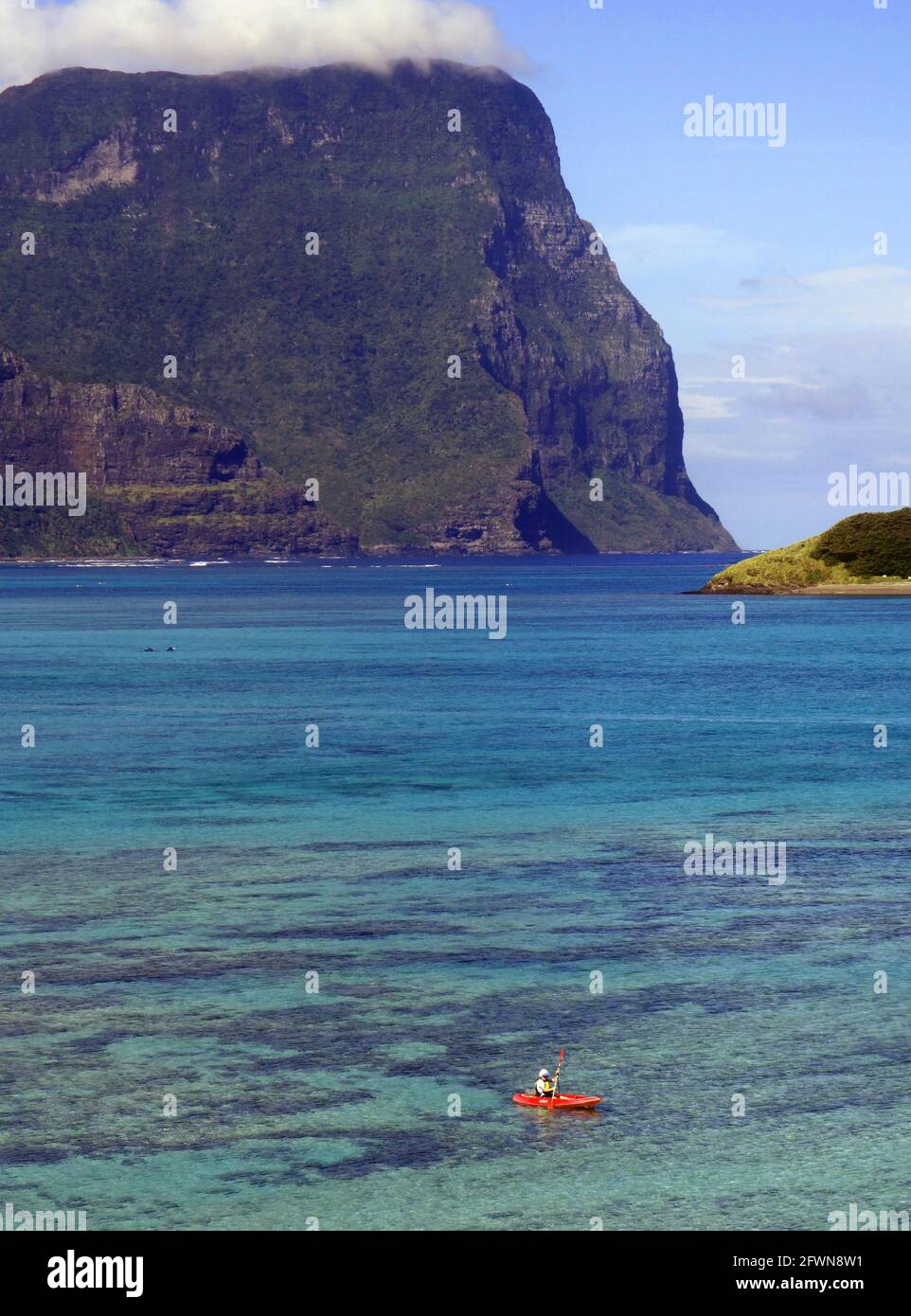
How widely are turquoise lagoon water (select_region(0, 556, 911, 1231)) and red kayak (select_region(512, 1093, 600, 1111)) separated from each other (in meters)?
0.25

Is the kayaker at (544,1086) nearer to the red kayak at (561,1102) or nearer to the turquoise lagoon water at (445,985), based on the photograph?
the red kayak at (561,1102)

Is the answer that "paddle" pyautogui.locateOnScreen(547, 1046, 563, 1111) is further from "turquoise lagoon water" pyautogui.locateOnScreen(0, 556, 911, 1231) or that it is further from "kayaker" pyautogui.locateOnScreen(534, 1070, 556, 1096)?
"turquoise lagoon water" pyautogui.locateOnScreen(0, 556, 911, 1231)

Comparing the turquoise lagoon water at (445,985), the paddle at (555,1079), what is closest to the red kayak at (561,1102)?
the paddle at (555,1079)

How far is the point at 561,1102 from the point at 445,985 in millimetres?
6861

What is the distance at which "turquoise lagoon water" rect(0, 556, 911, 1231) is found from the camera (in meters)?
22.0

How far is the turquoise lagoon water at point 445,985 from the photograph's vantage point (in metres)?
22.0

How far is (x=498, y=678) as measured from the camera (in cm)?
11281

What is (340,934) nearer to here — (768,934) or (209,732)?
(768,934)

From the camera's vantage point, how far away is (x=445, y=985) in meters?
30.8

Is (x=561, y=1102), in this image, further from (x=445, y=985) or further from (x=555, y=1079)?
(x=445, y=985)

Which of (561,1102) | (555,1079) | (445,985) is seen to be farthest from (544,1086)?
(445,985)

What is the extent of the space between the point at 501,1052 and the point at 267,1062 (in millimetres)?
3544

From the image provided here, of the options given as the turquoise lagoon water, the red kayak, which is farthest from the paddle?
the turquoise lagoon water
